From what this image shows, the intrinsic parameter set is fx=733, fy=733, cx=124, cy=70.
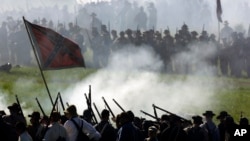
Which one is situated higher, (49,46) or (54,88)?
(49,46)

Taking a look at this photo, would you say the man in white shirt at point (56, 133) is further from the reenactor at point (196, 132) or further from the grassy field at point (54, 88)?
the grassy field at point (54, 88)

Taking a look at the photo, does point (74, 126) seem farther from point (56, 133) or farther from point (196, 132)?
point (196, 132)

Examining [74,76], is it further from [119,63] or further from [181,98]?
[181,98]

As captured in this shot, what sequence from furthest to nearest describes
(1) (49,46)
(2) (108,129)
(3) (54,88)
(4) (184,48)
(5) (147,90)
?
(4) (184,48) → (3) (54,88) → (5) (147,90) → (1) (49,46) → (2) (108,129)

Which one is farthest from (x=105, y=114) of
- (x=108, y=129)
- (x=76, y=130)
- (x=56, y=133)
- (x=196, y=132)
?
(x=196, y=132)

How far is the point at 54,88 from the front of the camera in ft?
92.9

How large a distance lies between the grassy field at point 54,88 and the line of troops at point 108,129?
7.58 m

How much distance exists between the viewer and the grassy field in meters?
25.5

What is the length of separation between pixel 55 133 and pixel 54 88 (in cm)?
1425

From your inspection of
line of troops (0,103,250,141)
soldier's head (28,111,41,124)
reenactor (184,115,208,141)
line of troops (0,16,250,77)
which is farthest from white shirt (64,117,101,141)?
line of troops (0,16,250,77)

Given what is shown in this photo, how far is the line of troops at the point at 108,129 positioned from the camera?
551 inches

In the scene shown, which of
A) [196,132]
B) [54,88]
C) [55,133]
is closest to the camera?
[55,133]

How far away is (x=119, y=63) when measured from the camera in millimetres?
31828

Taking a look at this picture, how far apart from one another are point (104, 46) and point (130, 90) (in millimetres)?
8442
